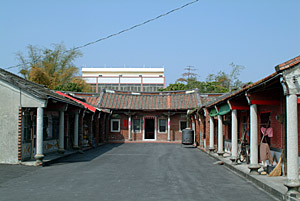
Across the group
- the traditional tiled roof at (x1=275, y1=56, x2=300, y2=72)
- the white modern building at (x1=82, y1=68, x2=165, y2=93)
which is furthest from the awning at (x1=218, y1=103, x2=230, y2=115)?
the white modern building at (x1=82, y1=68, x2=165, y2=93)

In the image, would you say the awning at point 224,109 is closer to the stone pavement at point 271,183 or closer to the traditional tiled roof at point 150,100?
the stone pavement at point 271,183

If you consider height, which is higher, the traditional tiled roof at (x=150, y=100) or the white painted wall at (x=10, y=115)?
the traditional tiled roof at (x=150, y=100)

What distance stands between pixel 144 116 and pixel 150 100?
216 cm

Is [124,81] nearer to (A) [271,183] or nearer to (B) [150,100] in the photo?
(B) [150,100]

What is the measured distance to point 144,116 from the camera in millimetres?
35906

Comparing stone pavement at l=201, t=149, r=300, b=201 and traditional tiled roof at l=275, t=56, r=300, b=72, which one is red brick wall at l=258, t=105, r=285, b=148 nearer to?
stone pavement at l=201, t=149, r=300, b=201

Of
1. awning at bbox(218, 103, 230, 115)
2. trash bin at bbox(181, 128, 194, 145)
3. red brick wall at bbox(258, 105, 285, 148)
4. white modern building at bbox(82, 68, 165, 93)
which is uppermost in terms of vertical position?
white modern building at bbox(82, 68, 165, 93)

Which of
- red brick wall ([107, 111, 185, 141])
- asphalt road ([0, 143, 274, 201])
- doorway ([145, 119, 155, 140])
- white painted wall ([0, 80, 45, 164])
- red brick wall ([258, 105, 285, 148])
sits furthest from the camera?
doorway ([145, 119, 155, 140])

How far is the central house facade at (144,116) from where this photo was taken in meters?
35.1

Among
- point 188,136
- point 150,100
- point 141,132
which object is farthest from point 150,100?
point 188,136

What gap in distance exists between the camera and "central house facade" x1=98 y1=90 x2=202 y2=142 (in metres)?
35.1

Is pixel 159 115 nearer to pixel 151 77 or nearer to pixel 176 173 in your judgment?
pixel 176 173

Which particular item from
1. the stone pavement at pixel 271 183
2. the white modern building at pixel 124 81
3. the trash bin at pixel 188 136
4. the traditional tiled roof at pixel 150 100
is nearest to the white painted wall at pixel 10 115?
the stone pavement at pixel 271 183

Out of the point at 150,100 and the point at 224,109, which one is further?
the point at 150,100
